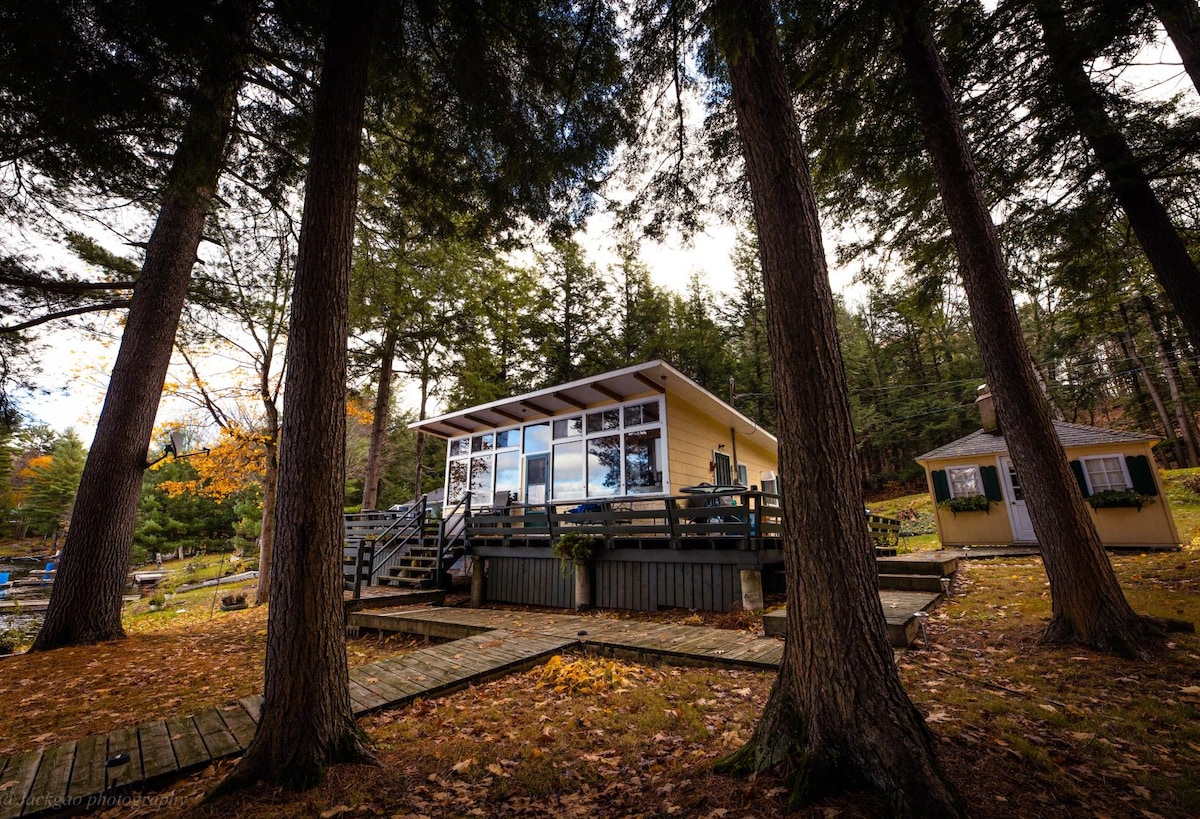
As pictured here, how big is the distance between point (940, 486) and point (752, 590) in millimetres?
9329

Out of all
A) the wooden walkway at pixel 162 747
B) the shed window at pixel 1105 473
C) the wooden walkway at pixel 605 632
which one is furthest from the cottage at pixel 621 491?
the shed window at pixel 1105 473

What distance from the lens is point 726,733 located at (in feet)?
9.61

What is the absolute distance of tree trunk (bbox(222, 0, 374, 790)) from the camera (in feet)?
8.32

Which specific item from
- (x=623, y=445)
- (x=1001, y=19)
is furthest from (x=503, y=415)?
(x=1001, y=19)

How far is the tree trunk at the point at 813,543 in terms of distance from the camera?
204cm

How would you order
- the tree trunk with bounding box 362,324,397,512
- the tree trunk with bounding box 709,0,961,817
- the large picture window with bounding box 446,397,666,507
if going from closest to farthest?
the tree trunk with bounding box 709,0,961,817, the large picture window with bounding box 446,397,666,507, the tree trunk with bounding box 362,324,397,512

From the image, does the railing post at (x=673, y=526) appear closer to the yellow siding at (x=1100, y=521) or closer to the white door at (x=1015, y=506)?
the yellow siding at (x=1100, y=521)

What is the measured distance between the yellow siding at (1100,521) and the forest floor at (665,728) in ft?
18.7

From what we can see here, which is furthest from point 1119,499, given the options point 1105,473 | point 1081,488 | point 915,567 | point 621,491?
point 621,491

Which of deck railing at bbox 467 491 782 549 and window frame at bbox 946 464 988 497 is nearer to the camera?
deck railing at bbox 467 491 782 549

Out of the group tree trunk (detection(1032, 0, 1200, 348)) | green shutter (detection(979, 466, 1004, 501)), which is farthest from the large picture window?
green shutter (detection(979, 466, 1004, 501))

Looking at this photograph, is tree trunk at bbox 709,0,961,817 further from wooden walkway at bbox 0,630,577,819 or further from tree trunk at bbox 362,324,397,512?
tree trunk at bbox 362,324,397,512

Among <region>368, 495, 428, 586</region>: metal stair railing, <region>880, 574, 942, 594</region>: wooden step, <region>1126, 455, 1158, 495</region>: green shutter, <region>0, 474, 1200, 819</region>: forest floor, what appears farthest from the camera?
<region>368, 495, 428, 586</region>: metal stair railing

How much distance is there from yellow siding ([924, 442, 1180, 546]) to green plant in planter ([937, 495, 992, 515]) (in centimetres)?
14
